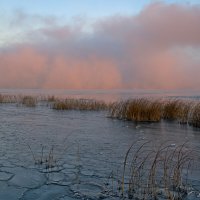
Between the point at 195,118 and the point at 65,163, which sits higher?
the point at 195,118

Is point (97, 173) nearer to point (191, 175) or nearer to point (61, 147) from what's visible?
point (191, 175)

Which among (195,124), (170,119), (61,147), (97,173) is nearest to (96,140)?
(61,147)

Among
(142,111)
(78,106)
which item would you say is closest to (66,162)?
(142,111)

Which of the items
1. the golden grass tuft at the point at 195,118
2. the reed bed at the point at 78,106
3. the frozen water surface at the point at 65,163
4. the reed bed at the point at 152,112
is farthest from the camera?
the reed bed at the point at 78,106

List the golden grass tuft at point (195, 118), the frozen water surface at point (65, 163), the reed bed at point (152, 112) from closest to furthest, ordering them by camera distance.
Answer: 1. the frozen water surface at point (65, 163)
2. the golden grass tuft at point (195, 118)
3. the reed bed at point (152, 112)

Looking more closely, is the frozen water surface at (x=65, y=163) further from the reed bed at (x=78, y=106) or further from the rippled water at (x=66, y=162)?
the reed bed at (x=78, y=106)

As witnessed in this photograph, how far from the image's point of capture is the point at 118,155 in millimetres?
9305

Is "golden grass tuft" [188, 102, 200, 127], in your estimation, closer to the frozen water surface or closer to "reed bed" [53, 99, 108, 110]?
the frozen water surface

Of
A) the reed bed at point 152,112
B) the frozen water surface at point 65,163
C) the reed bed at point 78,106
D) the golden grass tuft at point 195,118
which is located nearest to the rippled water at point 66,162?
the frozen water surface at point 65,163

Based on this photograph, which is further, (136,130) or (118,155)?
(136,130)

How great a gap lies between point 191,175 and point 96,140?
538 cm

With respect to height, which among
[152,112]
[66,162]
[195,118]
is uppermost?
[152,112]

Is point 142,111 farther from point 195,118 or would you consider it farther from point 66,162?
point 66,162

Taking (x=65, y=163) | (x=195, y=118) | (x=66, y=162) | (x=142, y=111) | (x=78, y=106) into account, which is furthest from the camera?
(x=78, y=106)
